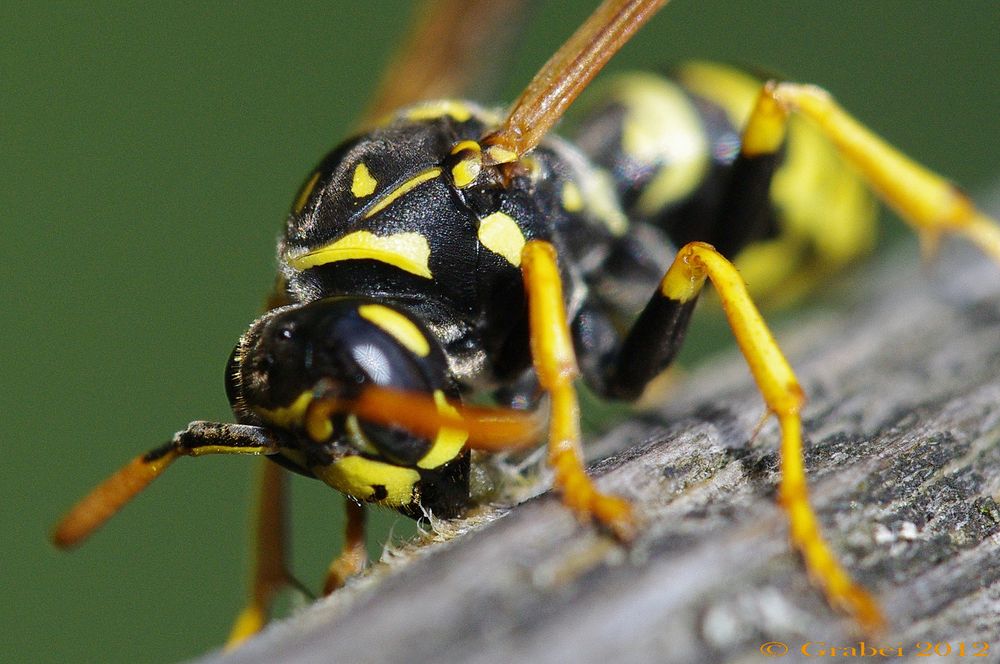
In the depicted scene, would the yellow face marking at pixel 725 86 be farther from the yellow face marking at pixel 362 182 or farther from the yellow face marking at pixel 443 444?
the yellow face marking at pixel 443 444

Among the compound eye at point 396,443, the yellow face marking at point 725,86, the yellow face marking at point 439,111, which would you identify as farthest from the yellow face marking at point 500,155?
the yellow face marking at point 725,86

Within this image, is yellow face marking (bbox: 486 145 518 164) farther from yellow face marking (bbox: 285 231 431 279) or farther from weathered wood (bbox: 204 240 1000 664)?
weathered wood (bbox: 204 240 1000 664)

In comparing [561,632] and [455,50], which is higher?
[455,50]

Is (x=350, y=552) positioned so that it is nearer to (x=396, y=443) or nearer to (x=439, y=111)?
(x=396, y=443)

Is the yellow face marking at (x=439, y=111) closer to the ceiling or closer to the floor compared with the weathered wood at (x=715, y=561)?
closer to the ceiling

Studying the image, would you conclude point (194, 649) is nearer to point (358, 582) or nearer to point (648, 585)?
point (358, 582)

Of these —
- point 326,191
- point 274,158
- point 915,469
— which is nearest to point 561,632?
point 915,469

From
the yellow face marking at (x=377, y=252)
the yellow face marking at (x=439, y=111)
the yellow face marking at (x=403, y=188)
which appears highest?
the yellow face marking at (x=439, y=111)
